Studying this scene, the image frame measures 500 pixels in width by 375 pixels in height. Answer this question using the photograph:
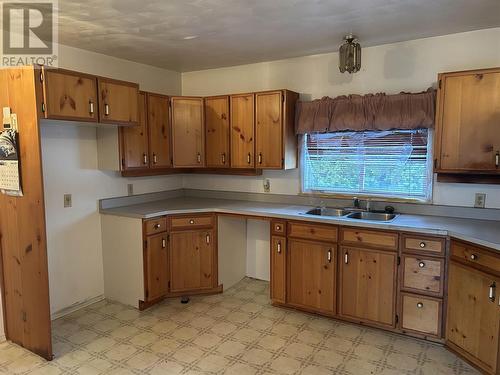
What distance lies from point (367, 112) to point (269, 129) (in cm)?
92

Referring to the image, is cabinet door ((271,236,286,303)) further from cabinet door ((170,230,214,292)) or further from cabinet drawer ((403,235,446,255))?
cabinet drawer ((403,235,446,255))

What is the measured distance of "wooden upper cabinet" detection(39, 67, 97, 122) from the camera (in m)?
2.52

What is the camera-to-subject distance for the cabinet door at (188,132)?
12.3ft

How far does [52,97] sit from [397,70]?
9.33 feet

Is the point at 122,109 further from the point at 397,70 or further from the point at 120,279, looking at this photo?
the point at 397,70

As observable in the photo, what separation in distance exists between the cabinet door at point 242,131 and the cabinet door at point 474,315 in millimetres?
2038

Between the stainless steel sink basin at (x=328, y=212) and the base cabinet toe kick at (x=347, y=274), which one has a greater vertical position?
the stainless steel sink basin at (x=328, y=212)

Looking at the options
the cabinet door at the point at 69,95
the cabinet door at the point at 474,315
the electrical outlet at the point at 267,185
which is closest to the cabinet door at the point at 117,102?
the cabinet door at the point at 69,95

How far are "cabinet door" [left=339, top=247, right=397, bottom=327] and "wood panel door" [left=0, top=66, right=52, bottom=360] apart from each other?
2.29 meters

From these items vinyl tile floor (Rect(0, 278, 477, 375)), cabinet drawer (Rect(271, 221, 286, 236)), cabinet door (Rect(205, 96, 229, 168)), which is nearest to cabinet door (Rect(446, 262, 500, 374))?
vinyl tile floor (Rect(0, 278, 477, 375))

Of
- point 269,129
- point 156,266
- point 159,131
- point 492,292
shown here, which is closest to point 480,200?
point 492,292

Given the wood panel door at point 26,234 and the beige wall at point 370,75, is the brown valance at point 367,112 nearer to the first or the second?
the beige wall at point 370,75

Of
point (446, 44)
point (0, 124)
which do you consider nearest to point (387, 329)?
point (446, 44)

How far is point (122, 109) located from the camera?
3105 millimetres
